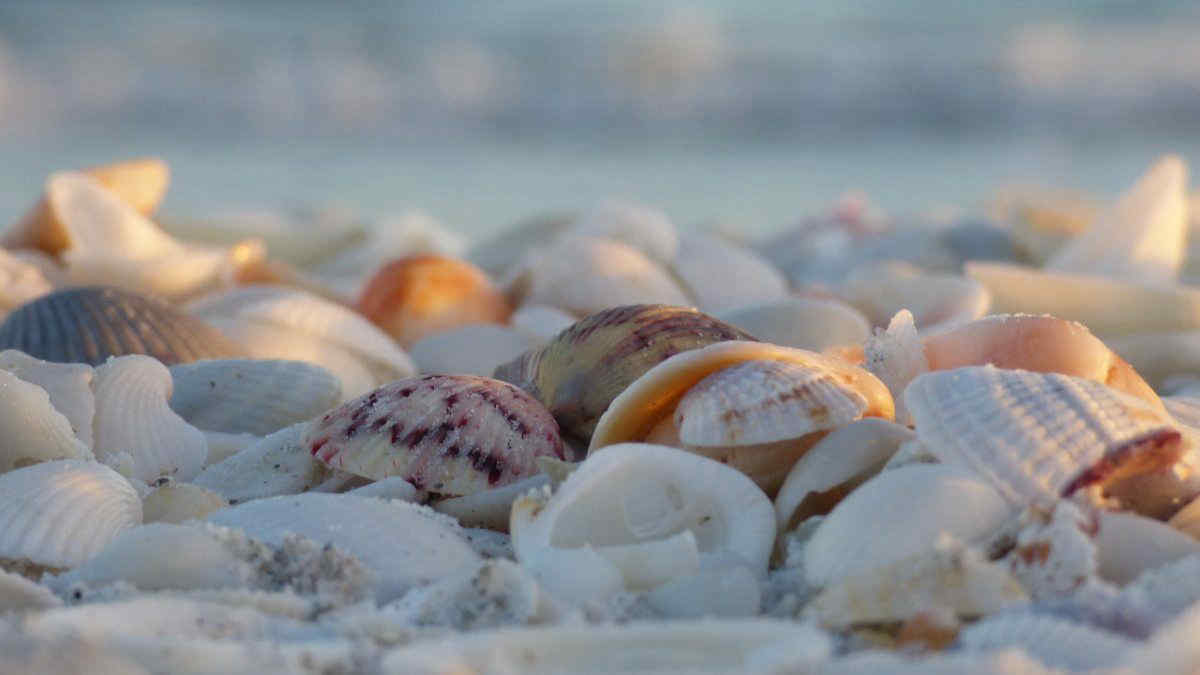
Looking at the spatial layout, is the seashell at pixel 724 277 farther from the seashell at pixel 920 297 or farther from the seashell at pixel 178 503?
the seashell at pixel 178 503

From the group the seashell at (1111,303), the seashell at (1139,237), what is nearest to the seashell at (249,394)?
the seashell at (1111,303)

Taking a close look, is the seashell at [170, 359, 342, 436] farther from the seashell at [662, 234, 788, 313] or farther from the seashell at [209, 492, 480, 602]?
the seashell at [662, 234, 788, 313]

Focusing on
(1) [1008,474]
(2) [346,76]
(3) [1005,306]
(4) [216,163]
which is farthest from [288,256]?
(2) [346,76]

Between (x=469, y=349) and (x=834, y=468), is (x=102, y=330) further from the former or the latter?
(x=834, y=468)

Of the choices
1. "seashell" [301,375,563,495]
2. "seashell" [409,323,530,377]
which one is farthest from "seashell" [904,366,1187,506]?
"seashell" [409,323,530,377]

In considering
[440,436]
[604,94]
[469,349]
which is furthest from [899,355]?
[604,94]

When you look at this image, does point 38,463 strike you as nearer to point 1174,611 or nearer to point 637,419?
point 637,419
